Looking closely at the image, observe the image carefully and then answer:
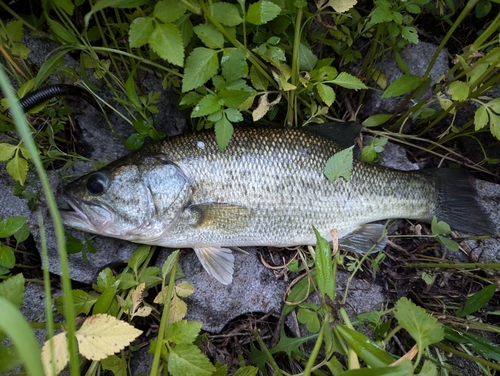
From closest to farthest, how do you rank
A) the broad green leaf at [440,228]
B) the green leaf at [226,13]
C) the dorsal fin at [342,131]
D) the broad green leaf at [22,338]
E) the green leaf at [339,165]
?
the broad green leaf at [22,338]
the green leaf at [226,13]
the green leaf at [339,165]
the broad green leaf at [440,228]
the dorsal fin at [342,131]

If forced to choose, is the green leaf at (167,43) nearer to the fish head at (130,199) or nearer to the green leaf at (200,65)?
the green leaf at (200,65)

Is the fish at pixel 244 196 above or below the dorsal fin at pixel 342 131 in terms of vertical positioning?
below

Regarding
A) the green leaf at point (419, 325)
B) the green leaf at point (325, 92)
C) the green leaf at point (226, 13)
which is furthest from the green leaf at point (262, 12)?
the green leaf at point (419, 325)

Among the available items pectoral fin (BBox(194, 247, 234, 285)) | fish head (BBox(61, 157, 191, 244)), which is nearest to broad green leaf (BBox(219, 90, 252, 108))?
fish head (BBox(61, 157, 191, 244))

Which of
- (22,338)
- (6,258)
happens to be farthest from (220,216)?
(22,338)

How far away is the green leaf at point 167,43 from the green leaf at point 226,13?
238 millimetres

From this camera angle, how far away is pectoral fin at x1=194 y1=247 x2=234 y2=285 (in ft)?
7.94

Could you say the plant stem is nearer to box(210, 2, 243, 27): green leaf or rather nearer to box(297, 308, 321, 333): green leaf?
box(297, 308, 321, 333): green leaf

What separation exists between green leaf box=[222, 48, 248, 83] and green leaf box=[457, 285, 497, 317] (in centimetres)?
195

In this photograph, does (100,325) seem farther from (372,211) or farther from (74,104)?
(372,211)

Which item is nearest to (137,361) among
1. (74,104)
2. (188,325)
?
(188,325)

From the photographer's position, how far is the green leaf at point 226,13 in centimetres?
172

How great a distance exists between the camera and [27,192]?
2242 millimetres

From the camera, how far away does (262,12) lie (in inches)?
67.3
